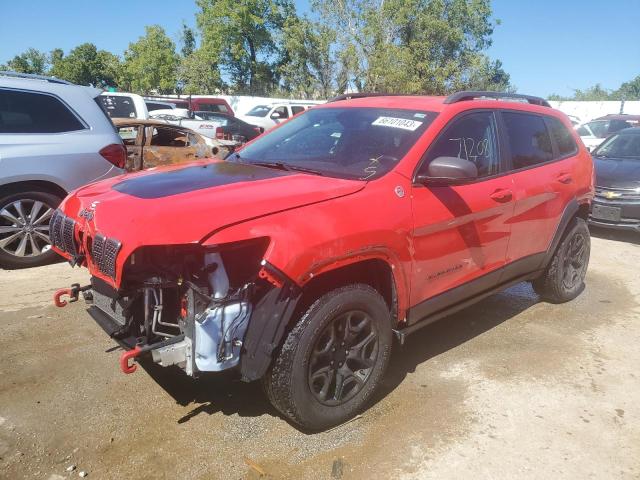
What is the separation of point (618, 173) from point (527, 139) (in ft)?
15.5

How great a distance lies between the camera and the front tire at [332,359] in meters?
2.54

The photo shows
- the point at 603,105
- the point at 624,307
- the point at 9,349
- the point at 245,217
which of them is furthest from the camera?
the point at 603,105

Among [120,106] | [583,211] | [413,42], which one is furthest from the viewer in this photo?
[413,42]

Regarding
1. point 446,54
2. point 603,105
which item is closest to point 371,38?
point 446,54

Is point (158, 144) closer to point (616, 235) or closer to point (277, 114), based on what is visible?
point (616, 235)

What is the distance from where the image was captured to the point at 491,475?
2543 millimetres

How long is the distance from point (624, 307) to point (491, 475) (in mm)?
3254

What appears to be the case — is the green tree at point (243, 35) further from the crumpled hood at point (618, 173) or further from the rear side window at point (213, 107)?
the crumpled hood at point (618, 173)

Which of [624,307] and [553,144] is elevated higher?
[553,144]

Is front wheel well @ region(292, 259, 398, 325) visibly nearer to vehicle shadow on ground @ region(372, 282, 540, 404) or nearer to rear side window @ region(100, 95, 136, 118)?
vehicle shadow on ground @ region(372, 282, 540, 404)

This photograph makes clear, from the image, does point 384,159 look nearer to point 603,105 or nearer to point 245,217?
point 245,217

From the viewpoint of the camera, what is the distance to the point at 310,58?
1419 inches

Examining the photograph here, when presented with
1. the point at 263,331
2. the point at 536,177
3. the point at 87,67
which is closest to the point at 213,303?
the point at 263,331

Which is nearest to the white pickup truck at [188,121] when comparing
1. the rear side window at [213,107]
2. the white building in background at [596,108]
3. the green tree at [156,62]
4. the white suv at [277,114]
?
the white suv at [277,114]
